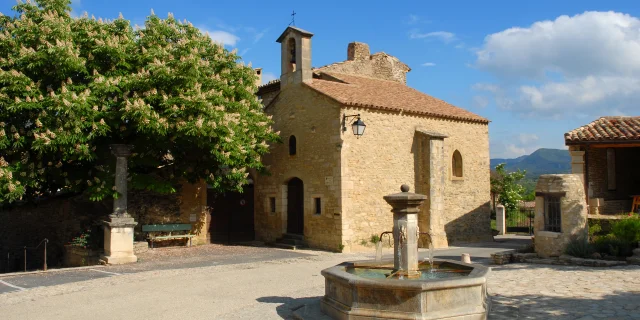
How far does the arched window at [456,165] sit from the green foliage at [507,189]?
402 inches

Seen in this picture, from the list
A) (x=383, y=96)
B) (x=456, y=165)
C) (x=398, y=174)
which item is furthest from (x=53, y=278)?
(x=456, y=165)

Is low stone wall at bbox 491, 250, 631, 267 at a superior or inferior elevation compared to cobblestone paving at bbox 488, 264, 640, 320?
superior

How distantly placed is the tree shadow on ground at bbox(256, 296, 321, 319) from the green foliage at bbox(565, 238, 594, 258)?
22.8 ft

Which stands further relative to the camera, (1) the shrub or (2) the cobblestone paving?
(1) the shrub

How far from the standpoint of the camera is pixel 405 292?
21.7 ft

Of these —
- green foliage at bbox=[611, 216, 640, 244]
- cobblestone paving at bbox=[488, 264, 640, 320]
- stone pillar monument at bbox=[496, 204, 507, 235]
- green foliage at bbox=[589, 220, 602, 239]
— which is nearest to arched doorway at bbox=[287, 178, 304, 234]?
cobblestone paving at bbox=[488, 264, 640, 320]

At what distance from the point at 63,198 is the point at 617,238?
16.3m

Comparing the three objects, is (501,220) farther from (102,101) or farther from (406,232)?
(102,101)

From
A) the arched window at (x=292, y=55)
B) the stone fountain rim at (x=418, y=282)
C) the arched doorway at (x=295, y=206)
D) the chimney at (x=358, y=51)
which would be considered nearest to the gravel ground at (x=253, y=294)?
the stone fountain rim at (x=418, y=282)

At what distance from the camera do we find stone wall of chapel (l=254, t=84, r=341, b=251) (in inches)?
641

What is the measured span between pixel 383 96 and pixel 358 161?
3.32 meters

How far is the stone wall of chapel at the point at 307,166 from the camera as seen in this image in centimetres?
1628

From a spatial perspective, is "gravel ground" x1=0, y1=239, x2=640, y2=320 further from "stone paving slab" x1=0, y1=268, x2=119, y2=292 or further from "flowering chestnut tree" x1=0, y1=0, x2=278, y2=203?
"flowering chestnut tree" x1=0, y1=0, x2=278, y2=203

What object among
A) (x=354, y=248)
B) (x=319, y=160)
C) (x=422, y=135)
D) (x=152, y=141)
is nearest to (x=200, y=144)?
(x=152, y=141)
